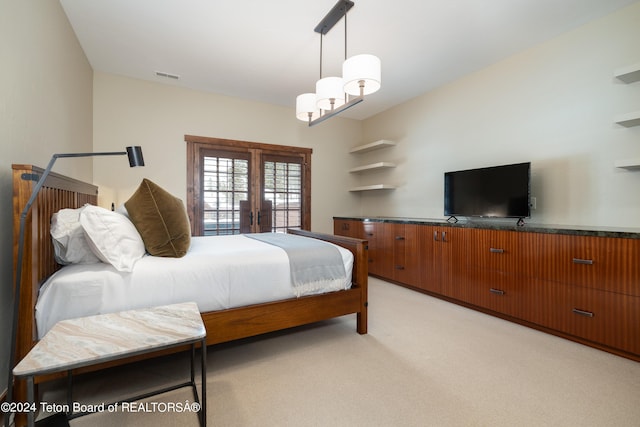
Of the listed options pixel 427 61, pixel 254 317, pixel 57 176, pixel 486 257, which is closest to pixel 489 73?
pixel 427 61

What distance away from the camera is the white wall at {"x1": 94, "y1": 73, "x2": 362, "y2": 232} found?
360 centimetres

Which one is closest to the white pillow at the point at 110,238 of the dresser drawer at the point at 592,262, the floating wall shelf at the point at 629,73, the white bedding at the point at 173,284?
the white bedding at the point at 173,284

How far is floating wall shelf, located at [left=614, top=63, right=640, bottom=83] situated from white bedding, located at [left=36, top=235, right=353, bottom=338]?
2.74 metres

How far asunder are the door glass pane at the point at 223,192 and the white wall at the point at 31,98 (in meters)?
1.56

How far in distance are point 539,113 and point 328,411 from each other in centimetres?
337

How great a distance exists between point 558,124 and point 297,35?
8.90 ft

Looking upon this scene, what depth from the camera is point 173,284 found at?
1.71 meters

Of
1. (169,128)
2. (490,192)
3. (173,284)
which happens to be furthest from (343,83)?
(169,128)

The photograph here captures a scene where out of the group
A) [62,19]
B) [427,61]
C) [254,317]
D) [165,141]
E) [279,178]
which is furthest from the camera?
[279,178]

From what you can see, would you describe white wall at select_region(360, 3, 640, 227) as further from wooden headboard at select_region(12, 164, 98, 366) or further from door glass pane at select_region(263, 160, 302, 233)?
wooden headboard at select_region(12, 164, 98, 366)

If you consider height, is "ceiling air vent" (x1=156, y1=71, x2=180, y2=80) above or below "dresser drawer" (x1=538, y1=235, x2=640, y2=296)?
above

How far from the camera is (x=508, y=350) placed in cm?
216

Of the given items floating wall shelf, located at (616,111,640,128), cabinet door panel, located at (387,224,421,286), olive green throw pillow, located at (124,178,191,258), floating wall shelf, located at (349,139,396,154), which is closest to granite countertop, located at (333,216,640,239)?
cabinet door panel, located at (387,224,421,286)

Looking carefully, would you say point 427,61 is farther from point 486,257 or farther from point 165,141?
point 165,141
